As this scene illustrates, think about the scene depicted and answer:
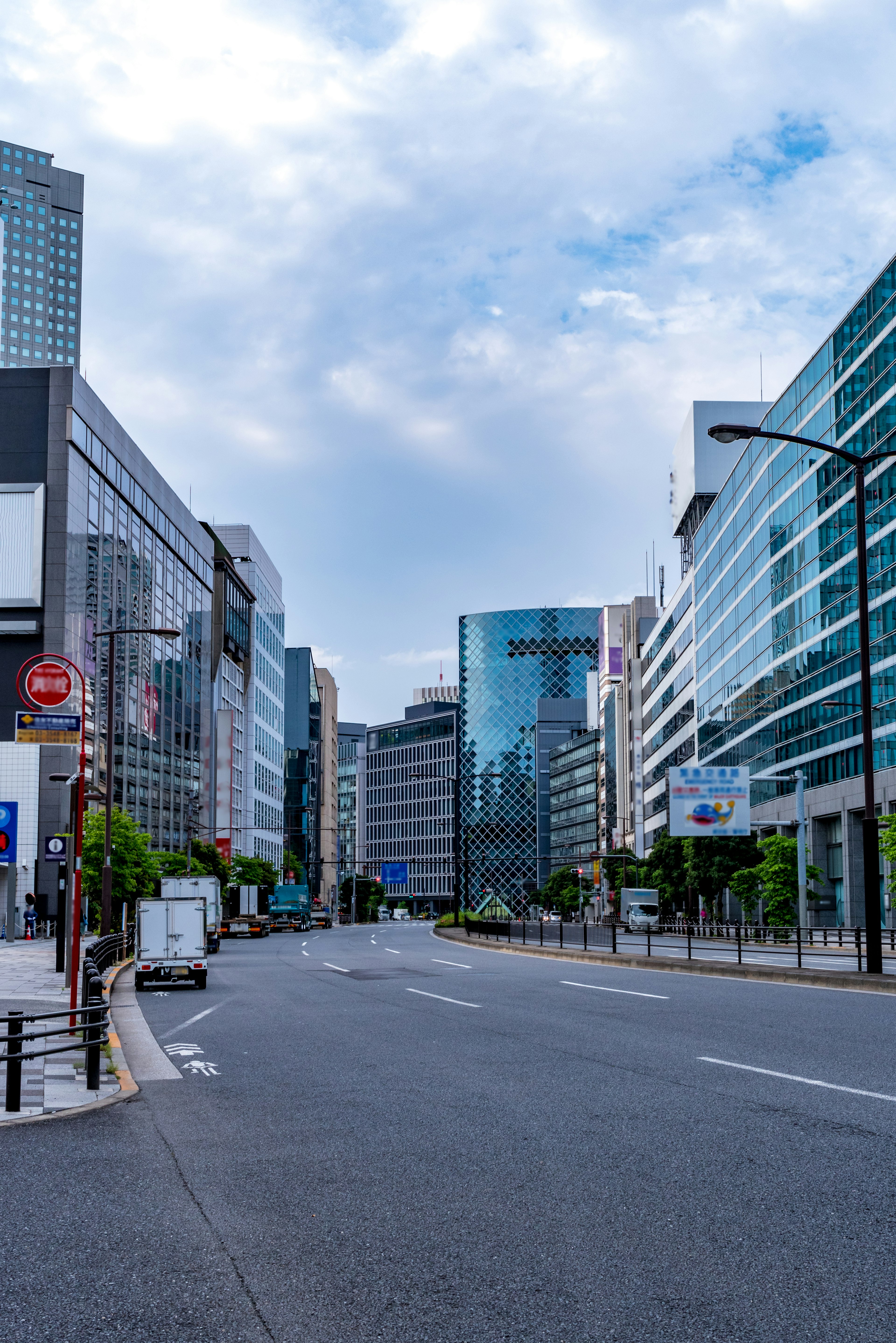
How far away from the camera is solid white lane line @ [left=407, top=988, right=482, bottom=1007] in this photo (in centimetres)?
2052

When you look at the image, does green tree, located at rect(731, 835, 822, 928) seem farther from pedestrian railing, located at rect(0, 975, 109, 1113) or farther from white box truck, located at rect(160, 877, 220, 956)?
pedestrian railing, located at rect(0, 975, 109, 1113)

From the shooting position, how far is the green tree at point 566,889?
146500 mm

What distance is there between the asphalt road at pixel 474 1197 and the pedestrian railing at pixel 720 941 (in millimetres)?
16243

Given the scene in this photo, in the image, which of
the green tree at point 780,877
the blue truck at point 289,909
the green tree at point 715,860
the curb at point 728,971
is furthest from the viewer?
the blue truck at point 289,909

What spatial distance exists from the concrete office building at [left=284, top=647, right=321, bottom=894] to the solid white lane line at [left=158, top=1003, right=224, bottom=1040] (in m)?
163

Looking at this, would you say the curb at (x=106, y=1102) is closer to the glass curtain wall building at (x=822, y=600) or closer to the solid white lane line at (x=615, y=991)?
the solid white lane line at (x=615, y=991)

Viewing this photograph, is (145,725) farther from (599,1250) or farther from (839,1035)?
(599,1250)

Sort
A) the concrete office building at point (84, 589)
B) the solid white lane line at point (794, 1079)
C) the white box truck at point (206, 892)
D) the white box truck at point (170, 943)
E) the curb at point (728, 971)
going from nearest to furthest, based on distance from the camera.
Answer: the solid white lane line at point (794, 1079), the curb at point (728, 971), the white box truck at point (170, 943), the white box truck at point (206, 892), the concrete office building at point (84, 589)

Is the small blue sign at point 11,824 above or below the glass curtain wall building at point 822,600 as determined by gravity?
below

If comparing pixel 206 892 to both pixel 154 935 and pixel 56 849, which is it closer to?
pixel 56 849

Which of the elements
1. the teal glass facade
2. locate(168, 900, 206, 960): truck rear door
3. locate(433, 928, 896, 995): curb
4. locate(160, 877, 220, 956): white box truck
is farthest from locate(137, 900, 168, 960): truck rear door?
the teal glass facade

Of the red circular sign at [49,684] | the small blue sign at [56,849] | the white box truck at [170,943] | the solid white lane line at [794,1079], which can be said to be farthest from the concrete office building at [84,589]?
the solid white lane line at [794,1079]

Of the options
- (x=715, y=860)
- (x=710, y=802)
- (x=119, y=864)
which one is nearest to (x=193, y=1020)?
(x=119, y=864)

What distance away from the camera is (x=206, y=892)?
5053 centimetres
